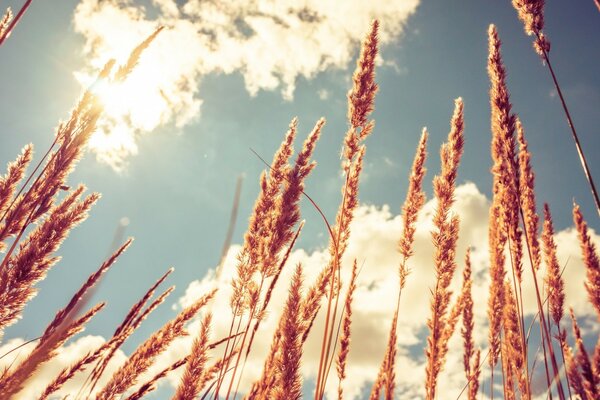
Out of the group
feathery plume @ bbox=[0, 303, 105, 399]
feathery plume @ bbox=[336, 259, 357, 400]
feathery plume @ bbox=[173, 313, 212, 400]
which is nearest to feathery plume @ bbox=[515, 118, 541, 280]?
feathery plume @ bbox=[336, 259, 357, 400]

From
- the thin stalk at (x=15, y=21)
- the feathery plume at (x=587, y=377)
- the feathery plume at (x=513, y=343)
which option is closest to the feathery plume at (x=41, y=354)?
the thin stalk at (x=15, y=21)

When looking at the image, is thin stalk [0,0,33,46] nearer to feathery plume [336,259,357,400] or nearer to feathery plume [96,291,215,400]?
feathery plume [96,291,215,400]

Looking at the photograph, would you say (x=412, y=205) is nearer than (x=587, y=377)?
No

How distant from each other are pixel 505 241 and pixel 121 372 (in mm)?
2748

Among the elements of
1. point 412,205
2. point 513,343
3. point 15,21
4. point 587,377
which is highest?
point 412,205

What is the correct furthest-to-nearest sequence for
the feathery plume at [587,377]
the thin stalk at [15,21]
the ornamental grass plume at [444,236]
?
the ornamental grass plume at [444,236]
the feathery plume at [587,377]
the thin stalk at [15,21]

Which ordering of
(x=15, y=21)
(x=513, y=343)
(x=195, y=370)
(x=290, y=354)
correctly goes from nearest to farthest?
(x=15, y=21) < (x=290, y=354) < (x=195, y=370) < (x=513, y=343)

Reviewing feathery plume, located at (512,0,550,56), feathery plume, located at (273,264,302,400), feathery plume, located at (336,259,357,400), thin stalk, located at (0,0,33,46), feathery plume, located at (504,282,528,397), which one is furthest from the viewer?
feathery plume, located at (336,259,357,400)

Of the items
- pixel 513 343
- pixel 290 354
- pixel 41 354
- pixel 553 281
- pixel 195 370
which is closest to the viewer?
pixel 41 354

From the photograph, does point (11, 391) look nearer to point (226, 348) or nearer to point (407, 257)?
point (226, 348)

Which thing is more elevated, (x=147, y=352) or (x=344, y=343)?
(x=344, y=343)

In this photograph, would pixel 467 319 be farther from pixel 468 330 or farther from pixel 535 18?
pixel 535 18

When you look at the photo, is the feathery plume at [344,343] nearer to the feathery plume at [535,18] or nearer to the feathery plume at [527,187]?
the feathery plume at [527,187]

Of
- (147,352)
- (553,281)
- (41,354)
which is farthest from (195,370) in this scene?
(553,281)
